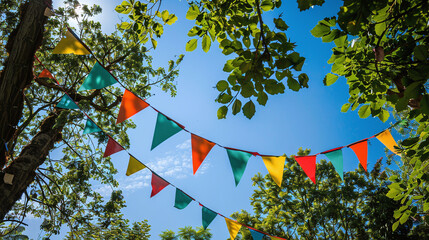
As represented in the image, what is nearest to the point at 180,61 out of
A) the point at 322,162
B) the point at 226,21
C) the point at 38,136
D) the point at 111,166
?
the point at 111,166

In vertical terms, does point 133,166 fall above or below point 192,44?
above

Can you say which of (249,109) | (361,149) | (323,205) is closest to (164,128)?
(249,109)

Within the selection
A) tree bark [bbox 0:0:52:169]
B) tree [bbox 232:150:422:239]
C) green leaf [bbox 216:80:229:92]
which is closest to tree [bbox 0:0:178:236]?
tree bark [bbox 0:0:52:169]

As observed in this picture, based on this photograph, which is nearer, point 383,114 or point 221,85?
point 221,85

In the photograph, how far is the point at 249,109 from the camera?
6.12 ft

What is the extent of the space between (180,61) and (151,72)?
0.97 meters

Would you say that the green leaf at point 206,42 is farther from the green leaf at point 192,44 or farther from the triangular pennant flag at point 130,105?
the triangular pennant flag at point 130,105

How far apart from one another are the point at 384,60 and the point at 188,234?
1147cm

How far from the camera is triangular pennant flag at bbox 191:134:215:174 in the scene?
3.66m

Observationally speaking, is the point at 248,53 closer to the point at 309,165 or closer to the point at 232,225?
the point at 309,165

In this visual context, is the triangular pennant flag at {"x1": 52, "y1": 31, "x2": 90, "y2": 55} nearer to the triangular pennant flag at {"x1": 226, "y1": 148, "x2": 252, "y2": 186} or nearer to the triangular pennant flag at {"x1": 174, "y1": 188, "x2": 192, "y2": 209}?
the triangular pennant flag at {"x1": 226, "y1": 148, "x2": 252, "y2": 186}

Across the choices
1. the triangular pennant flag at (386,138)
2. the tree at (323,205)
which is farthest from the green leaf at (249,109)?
the tree at (323,205)

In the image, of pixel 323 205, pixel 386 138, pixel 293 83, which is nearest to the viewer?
pixel 293 83

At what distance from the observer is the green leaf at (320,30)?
1.71 metres
